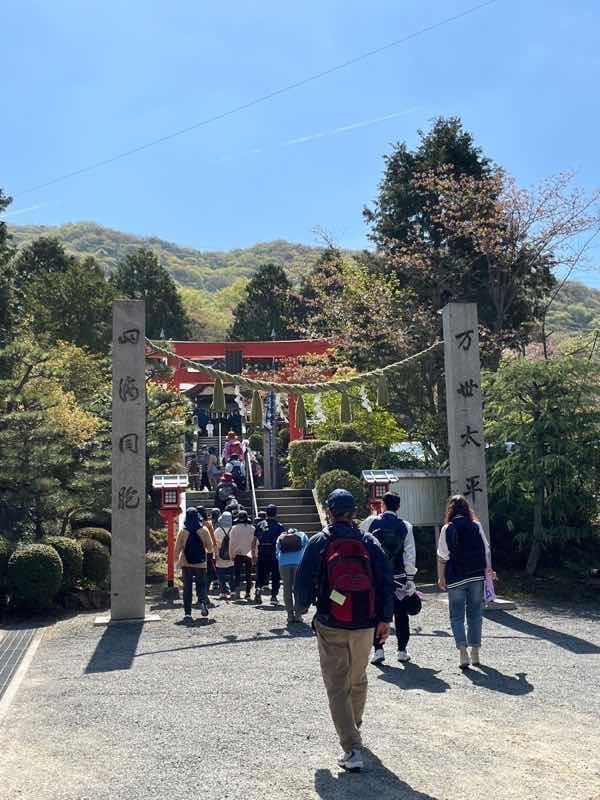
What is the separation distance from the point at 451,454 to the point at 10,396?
809cm

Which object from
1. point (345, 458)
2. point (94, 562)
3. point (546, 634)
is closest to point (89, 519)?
point (94, 562)

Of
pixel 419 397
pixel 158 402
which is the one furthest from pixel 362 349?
pixel 158 402

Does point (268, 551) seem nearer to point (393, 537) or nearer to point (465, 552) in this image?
point (393, 537)

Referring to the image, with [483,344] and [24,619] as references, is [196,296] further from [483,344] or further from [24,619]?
[24,619]

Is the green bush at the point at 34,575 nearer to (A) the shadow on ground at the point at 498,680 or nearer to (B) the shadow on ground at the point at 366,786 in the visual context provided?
(A) the shadow on ground at the point at 498,680

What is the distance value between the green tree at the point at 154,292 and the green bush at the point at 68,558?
39258 millimetres

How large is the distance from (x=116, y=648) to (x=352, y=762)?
192 inches

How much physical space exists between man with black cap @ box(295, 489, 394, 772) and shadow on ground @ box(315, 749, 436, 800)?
3.8 inches

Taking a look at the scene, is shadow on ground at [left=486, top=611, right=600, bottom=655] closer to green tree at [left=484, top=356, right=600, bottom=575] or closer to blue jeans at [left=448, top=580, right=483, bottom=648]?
blue jeans at [left=448, top=580, right=483, bottom=648]

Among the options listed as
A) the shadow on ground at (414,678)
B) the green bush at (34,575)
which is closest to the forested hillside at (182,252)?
the green bush at (34,575)

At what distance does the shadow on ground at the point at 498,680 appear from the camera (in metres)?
6.54

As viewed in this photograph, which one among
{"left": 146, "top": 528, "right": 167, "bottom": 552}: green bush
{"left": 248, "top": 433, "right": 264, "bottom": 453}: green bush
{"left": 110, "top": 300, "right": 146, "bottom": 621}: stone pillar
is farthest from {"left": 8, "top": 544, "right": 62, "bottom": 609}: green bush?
{"left": 248, "top": 433, "right": 264, "bottom": 453}: green bush

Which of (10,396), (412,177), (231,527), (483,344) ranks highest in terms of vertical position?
(412,177)

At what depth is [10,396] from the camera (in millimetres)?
14242
